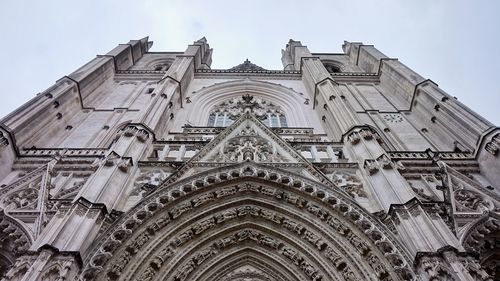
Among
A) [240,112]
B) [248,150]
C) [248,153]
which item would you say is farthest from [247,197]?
[240,112]

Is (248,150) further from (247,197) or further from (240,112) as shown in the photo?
(240,112)

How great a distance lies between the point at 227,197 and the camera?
980 cm

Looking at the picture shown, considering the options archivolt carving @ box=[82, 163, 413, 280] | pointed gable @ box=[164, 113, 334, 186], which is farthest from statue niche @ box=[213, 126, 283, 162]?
archivolt carving @ box=[82, 163, 413, 280]

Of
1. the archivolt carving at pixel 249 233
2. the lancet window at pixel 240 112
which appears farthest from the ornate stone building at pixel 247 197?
the lancet window at pixel 240 112

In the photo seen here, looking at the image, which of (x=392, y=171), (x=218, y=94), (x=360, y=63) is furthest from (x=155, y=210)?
(x=360, y=63)

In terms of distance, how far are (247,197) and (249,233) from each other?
3.01ft

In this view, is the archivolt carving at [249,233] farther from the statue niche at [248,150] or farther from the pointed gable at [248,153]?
the statue niche at [248,150]

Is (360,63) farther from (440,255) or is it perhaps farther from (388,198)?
(440,255)

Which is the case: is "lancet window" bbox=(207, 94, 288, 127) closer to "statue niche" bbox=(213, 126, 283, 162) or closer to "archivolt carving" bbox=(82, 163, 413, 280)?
"statue niche" bbox=(213, 126, 283, 162)

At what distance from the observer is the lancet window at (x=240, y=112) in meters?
16.9

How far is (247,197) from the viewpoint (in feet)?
32.4

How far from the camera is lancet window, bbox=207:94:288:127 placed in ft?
55.4

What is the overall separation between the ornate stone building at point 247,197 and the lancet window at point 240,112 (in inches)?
78.8

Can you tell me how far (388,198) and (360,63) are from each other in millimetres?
15853
